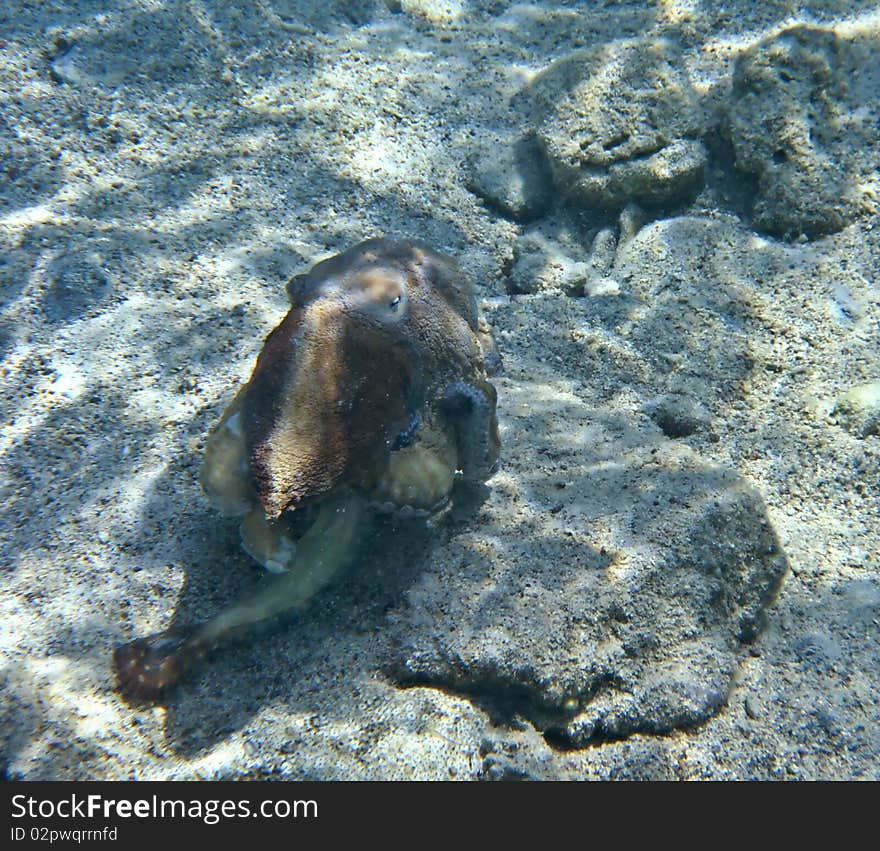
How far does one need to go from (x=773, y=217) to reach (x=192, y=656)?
11.7 ft

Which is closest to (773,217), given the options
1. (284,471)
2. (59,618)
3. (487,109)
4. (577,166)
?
(577,166)

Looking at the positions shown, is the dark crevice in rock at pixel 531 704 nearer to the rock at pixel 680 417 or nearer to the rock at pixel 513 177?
the rock at pixel 680 417

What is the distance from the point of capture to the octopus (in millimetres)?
1938

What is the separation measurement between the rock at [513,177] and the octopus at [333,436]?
1703mm

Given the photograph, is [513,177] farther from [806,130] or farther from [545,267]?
[806,130]

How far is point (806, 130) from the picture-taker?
11.0 ft

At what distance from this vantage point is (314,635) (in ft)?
7.18

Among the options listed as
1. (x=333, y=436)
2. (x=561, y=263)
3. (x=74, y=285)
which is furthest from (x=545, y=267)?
(x=74, y=285)

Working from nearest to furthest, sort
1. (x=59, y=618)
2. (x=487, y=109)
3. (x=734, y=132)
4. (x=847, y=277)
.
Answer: (x=59, y=618) < (x=847, y=277) < (x=734, y=132) < (x=487, y=109)

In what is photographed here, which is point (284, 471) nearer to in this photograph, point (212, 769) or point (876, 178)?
point (212, 769)

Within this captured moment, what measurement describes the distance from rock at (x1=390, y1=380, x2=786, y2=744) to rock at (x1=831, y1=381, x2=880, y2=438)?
2.41 feet

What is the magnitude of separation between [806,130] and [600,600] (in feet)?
9.73

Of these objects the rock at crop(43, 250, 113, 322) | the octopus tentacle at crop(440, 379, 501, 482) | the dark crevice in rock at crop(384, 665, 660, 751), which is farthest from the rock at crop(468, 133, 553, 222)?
the dark crevice in rock at crop(384, 665, 660, 751)

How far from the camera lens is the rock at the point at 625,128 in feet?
11.5
